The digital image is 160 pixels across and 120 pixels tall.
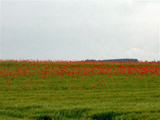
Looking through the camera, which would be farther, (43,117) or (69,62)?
(69,62)

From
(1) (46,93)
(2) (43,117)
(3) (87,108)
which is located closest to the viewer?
(2) (43,117)

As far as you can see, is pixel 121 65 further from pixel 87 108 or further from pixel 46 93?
pixel 87 108

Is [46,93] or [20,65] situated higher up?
[20,65]

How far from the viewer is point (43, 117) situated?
7.91m

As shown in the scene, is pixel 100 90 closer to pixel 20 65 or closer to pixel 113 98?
pixel 113 98

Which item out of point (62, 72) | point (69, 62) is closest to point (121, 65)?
point (69, 62)

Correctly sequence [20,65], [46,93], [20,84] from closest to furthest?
[46,93] < [20,84] < [20,65]

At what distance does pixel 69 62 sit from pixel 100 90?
37.8ft

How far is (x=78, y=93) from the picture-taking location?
12703mm

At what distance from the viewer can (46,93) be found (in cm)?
1298

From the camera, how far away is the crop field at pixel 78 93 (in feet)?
26.6

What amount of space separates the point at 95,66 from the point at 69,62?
127 inches

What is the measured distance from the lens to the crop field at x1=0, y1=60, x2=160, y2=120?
8102 mm

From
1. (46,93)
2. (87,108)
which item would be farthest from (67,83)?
(87,108)
